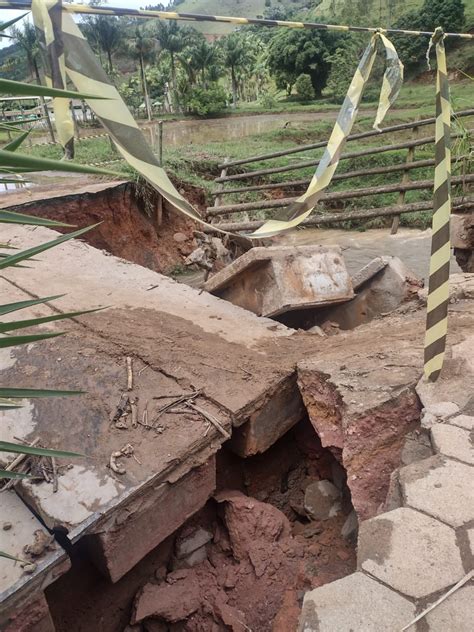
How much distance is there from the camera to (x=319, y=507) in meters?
2.68

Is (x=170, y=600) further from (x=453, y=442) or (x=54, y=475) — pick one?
(x=453, y=442)

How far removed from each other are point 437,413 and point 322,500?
958mm

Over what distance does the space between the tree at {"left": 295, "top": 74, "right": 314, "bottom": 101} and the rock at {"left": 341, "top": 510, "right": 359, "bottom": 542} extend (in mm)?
33808

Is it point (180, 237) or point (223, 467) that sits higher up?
point (180, 237)

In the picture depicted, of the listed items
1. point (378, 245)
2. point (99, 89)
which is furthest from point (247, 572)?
point (378, 245)

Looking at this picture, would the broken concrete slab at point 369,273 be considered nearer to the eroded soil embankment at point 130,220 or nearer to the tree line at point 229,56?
the eroded soil embankment at point 130,220

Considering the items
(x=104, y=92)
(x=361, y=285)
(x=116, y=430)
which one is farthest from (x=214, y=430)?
(x=361, y=285)

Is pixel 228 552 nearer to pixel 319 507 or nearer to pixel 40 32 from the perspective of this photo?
pixel 319 507

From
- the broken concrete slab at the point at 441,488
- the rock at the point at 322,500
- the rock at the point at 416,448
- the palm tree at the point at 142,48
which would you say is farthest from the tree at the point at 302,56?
the broken concrete slab at the point at 441,488

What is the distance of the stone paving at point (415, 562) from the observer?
4.25 ft

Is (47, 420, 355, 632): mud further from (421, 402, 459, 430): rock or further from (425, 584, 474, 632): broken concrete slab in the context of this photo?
(425, 584, 474, 632): broken concrete slab

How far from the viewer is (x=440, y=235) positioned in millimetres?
2328

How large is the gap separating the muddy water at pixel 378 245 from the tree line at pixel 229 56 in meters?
19.4

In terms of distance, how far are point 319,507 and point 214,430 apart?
84cm
